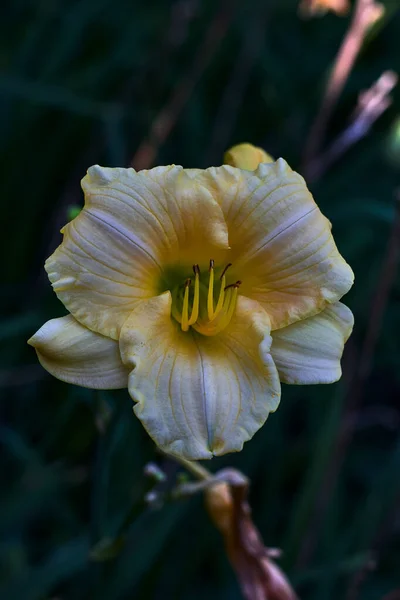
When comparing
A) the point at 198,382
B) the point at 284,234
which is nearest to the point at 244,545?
the point at 198,382

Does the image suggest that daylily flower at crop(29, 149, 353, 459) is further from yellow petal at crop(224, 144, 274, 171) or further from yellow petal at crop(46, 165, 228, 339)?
yellow petal at crop(224, 144, 274, 171)

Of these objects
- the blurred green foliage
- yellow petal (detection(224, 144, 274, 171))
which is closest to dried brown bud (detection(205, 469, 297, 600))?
the blurred green foliage

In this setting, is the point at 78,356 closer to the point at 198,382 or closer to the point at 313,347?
the point at 198,382

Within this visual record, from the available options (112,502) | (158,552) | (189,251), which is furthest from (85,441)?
(189,251)

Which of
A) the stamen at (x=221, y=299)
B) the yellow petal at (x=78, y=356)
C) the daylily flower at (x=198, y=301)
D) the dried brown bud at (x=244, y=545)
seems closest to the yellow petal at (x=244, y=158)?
the daylily flower at (x=198, y=301)

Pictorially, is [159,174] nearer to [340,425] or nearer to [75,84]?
[340,425]
